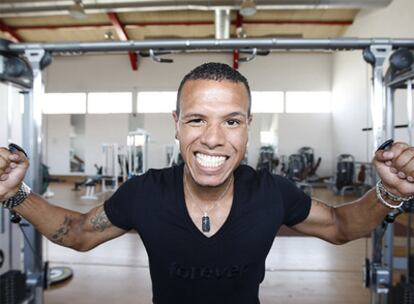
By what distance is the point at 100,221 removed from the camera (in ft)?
3.73

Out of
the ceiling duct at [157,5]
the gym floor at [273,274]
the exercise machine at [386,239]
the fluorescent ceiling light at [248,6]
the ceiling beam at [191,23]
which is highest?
the ceiling beam at [191,23]

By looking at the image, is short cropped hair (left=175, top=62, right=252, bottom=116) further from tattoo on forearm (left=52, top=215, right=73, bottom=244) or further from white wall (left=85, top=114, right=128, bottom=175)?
white wall (left=85, top=114, right=128, bottom=175)

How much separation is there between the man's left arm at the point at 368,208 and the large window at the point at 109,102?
8.98 meters

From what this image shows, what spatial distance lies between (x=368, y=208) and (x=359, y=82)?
7.15m

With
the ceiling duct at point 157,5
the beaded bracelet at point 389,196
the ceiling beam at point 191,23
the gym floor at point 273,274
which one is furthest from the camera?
the ceiling beam at point 191,23

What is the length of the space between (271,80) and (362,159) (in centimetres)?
360

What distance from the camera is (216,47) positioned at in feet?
6.53

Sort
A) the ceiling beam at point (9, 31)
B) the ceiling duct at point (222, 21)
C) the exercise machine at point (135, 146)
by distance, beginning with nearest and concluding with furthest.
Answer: the exercise machine at point (135, 146), the ceiling duct at point (222, 21), the ceiling beam at point (9, 31)

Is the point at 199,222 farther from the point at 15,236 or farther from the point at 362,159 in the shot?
the point at 362,159

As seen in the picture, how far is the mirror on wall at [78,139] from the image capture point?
9.73m

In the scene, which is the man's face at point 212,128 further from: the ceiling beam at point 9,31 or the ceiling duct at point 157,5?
the ceiling beam at point 9,31

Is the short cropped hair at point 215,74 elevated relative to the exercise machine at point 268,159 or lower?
elevated

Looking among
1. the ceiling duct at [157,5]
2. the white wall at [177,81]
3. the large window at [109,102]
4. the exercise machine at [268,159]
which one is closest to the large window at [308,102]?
the white wall at [177,81]

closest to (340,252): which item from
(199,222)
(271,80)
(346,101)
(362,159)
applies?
(199,222)
